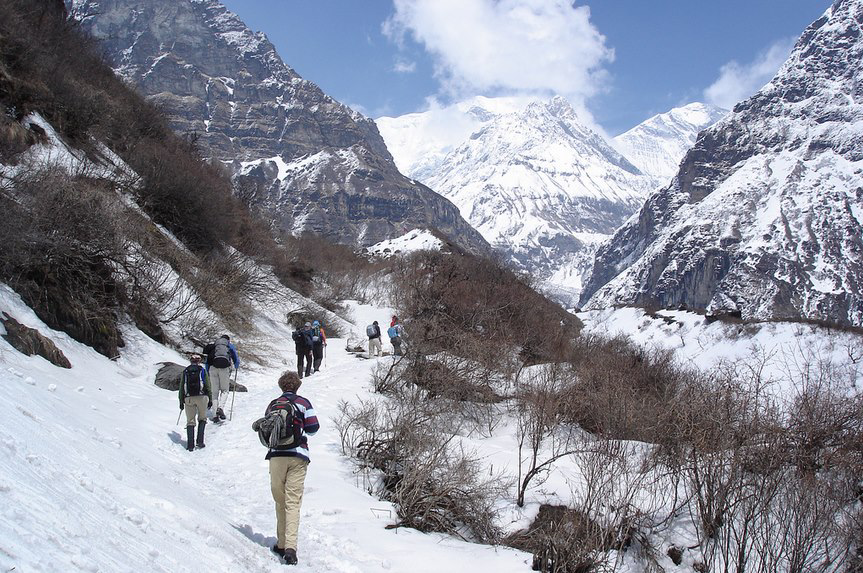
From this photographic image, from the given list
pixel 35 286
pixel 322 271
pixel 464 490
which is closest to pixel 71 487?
pixel 464 490

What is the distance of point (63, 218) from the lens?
11586 mm

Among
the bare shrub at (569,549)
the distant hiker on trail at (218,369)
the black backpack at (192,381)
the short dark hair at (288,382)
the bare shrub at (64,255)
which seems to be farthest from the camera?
the distant hiker on trail at (218,369)

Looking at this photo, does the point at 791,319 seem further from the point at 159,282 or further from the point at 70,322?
the point at 70,322

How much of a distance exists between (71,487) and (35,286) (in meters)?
7.72

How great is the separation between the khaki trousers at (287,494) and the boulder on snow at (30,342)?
5.35 meters

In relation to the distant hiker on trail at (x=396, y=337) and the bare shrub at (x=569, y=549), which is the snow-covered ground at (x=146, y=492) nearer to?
the bare shrub at (x=569, y=549)

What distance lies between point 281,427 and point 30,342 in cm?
580

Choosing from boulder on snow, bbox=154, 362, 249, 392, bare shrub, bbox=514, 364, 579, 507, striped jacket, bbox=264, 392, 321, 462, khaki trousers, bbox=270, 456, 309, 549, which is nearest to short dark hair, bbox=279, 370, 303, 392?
striped jacket, bbox=264, 392, 321, 462

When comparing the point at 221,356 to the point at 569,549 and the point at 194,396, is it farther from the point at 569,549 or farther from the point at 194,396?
the point at 569,549

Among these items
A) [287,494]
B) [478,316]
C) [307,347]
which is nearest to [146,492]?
[287,494]

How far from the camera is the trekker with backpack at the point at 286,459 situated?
5.37m

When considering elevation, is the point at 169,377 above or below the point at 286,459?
above

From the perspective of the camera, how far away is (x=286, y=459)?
548 cm

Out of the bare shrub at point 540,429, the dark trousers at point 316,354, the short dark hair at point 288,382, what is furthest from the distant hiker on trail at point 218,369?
the dark trousers at point 316,354
